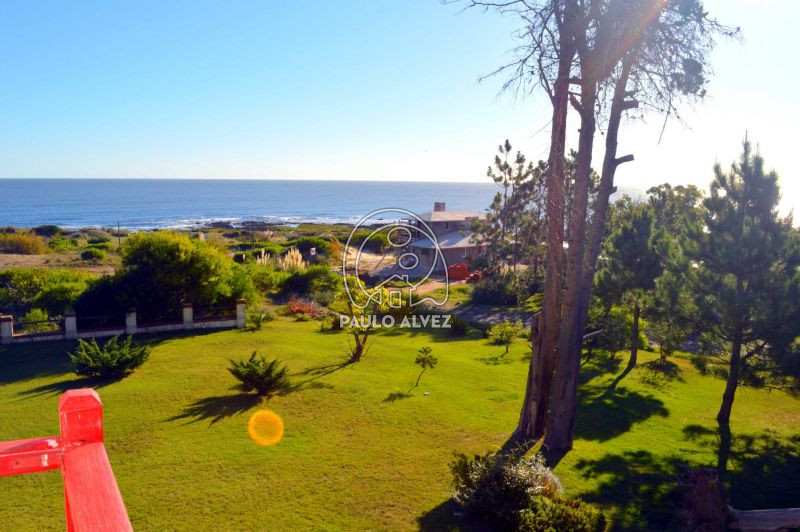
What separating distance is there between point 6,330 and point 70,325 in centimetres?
159

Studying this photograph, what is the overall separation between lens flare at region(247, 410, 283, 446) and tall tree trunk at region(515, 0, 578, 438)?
4.50 m

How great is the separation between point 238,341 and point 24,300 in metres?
10.0

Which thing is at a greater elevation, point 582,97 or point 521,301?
point 582,97

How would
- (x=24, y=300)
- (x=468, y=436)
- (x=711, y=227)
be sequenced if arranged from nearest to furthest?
(x=468, y=436)
(x=711, y=227)
(x=24, y=300)

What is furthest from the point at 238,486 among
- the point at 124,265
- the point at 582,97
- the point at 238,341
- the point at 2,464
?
the point at 124,265

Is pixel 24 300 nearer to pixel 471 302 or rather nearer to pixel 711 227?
pixel 471 302

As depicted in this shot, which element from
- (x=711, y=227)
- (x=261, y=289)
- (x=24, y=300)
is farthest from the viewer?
(x=261, y=289)

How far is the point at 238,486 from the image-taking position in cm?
745

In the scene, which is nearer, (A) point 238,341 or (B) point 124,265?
(A) point 238,341

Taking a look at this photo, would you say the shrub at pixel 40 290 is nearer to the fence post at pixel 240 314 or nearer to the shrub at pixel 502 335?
the fence post at pixel 240 314

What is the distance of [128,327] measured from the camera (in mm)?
16859

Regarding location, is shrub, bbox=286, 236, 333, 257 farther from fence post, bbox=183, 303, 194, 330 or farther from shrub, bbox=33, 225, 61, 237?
shrub, bbox=33, 225, 61, 237

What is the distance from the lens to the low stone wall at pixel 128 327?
1531 centimetres

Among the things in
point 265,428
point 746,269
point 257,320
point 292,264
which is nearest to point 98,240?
point 292,264
